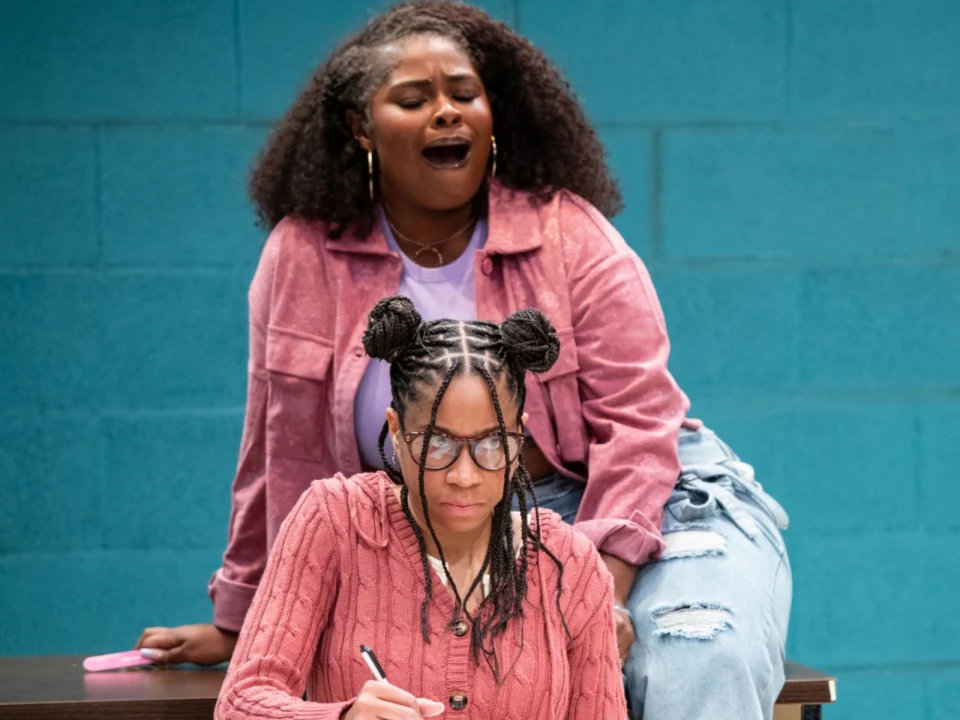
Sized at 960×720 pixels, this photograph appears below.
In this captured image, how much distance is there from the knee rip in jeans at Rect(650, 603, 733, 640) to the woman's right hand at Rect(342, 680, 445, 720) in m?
0.50

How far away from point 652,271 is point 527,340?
1.44 metres

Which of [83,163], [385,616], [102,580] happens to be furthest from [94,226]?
[385,616]

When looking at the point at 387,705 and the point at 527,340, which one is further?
the point at 527,340

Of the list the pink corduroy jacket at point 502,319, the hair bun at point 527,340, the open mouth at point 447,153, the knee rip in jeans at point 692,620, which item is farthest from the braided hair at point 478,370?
the open mouth at point 447,153

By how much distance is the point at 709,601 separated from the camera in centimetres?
197

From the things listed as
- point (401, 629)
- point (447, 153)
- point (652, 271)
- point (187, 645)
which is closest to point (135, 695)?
point (187, 645)

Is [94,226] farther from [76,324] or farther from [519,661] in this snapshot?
[519,661]

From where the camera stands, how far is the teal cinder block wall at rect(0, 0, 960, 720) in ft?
9.70

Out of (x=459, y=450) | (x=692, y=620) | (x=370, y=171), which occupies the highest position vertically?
(x=370, y=171)

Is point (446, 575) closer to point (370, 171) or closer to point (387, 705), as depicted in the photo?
point (387, 705)

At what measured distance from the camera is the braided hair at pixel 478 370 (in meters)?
1.67

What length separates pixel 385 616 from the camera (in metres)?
1.73

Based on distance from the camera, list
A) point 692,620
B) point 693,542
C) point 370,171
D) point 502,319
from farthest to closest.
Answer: point 370,171
point 502,319
point 693,542
point 692,620

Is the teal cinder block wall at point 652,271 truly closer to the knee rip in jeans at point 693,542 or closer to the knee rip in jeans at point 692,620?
the knee rip in jeans at point 693,542
